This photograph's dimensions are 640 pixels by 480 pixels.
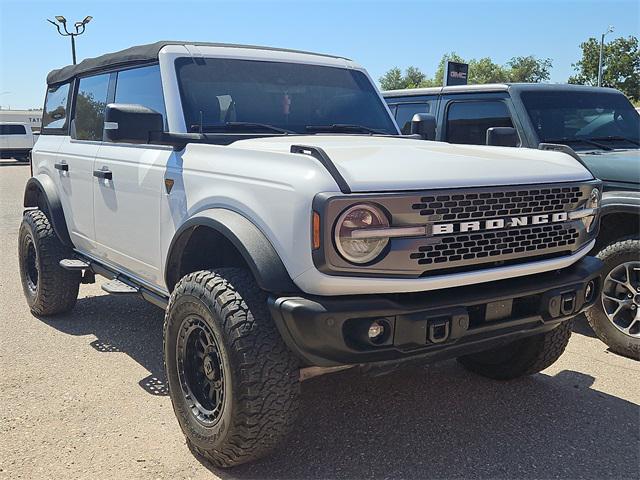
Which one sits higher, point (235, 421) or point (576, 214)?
point (576, 214)

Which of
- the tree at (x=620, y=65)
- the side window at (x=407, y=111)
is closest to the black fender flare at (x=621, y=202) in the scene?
the side window at (x=407, y=111)

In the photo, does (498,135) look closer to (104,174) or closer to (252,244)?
(252,244)

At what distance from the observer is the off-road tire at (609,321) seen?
4473 mm

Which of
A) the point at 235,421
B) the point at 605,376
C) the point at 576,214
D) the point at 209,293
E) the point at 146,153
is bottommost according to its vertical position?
the point at 605,376

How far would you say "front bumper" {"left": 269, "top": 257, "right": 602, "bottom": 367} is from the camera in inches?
97.7

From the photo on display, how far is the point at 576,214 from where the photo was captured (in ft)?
10.2

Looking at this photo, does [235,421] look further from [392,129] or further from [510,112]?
[510,112]

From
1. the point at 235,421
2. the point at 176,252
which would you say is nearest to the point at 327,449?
the point at 235,421

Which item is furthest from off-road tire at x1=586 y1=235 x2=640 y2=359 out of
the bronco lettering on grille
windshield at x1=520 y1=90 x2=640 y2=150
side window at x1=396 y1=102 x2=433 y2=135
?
side window at x1=396 y1=102 x2=433 y2=135

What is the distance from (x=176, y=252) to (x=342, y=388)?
1.32 metres

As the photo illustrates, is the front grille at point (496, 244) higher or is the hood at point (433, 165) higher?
the hood at point (433, 165)

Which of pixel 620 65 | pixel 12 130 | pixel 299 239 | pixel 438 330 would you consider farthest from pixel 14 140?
pixel 620 65

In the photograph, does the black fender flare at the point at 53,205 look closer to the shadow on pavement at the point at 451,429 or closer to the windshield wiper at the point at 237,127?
the shadow on pavement at the point at 451,429

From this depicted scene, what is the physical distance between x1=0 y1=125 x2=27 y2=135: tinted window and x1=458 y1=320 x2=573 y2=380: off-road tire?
96.3 ft
